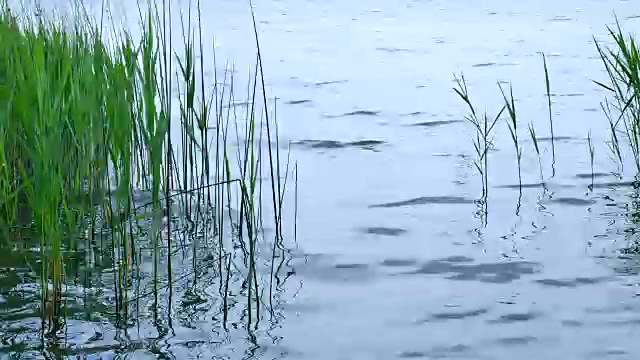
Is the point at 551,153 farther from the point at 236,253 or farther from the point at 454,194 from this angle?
the point at 236,253

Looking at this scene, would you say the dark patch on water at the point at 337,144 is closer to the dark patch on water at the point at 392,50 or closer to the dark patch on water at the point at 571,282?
the dark patch on water at the point at 571,282

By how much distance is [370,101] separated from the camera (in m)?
8.86

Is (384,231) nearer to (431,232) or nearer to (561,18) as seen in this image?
(431,232)

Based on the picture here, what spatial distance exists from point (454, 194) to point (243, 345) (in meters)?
2.44

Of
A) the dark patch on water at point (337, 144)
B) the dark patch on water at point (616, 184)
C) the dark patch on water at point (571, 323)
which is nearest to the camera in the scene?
the dark patch on water at point (571, 323)

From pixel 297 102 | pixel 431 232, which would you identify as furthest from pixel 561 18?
pixel 431 232

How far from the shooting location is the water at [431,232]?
148 inches

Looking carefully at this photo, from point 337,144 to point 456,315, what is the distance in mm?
3388

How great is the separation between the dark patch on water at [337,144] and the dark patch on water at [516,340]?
3.49m

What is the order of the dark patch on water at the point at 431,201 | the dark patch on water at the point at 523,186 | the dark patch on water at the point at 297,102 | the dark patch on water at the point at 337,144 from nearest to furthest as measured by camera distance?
the dark patch on water at the point at 431,201
the dark patch on water at the point at 523,186
the dark patch on water at the point at 337,144
the dark patch on water at the point at 297,102

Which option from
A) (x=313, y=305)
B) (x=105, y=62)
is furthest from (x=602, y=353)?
(x=105, y=62)

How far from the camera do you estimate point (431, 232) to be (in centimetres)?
515

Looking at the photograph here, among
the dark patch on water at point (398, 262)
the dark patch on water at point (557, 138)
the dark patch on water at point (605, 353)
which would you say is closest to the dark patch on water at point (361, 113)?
the dark patch on water at point (557, 138)

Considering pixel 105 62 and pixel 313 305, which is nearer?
pixel 313 305
